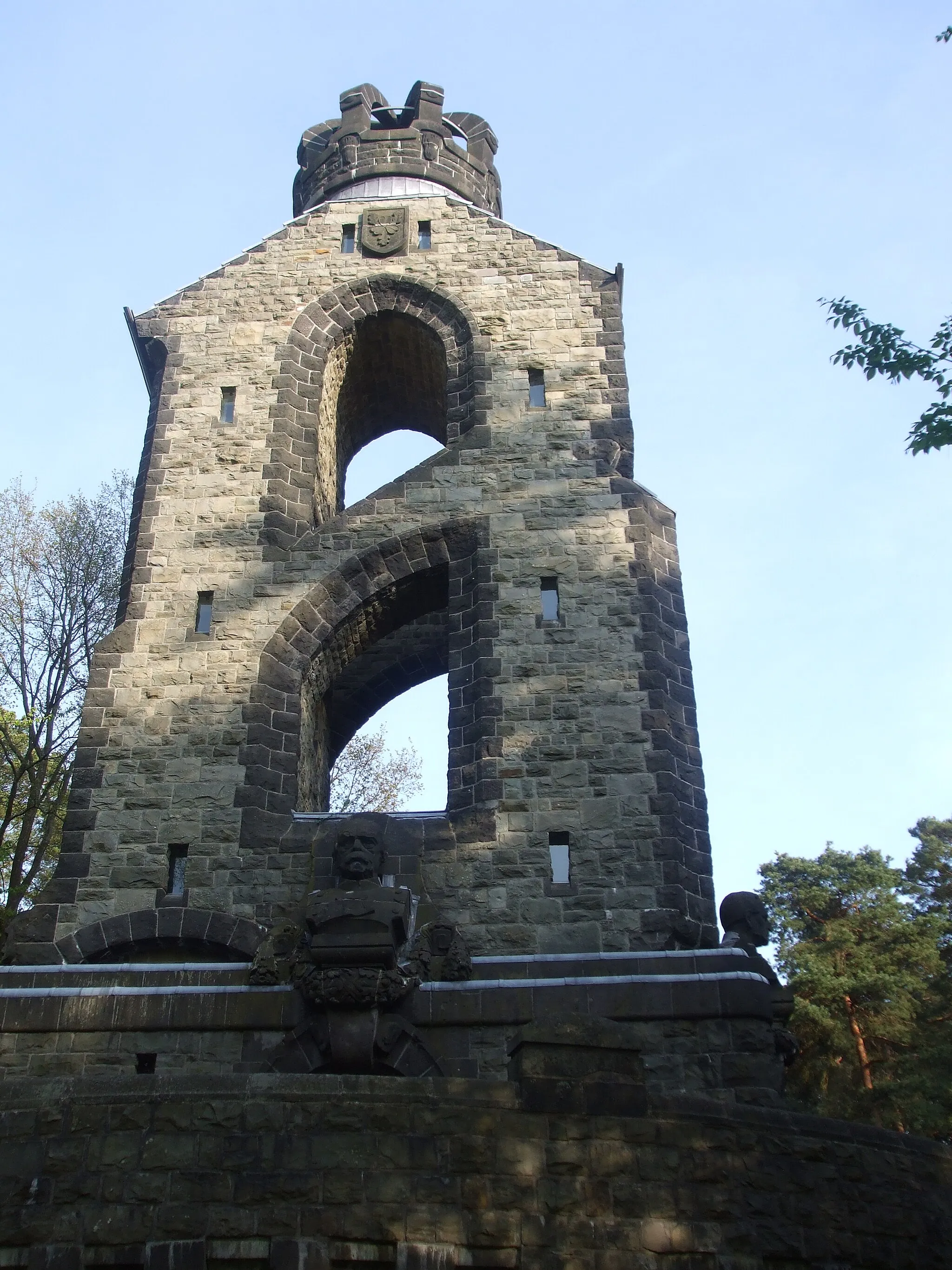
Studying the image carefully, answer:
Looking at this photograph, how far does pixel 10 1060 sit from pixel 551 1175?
6.49m

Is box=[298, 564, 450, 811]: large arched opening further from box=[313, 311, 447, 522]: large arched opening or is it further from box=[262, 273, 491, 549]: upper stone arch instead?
box=[313, 311, 447, 522]: large arched opening

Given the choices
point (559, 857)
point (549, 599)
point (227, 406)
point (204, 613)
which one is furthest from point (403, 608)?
point (559, 857)

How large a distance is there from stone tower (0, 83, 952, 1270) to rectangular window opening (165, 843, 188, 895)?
67 mm

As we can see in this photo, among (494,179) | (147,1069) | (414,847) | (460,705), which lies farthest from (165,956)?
(494,179)

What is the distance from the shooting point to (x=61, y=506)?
24.6 m

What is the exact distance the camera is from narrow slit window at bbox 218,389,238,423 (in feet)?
57.8

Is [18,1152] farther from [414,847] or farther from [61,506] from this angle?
[61,506]

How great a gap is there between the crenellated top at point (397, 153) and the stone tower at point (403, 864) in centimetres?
12

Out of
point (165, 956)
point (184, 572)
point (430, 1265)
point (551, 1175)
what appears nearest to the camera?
point (430, 1265)

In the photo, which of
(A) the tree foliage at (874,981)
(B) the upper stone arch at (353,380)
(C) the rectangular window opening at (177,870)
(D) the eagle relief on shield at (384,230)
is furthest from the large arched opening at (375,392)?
(A) the tree foliage at (874,981)

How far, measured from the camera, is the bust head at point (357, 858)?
12.5 meters

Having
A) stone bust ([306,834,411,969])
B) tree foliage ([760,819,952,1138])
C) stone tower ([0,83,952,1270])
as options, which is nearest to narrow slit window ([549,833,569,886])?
stone tower ([0,83,952,1270])

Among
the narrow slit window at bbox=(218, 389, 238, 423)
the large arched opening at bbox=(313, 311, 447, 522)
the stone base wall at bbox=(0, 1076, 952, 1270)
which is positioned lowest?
the stone base wall at bbox=(0, 1076, 952, 1270)

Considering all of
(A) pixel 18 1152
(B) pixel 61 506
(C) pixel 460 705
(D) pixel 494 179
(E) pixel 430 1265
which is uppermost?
(D) pixel 494 179
